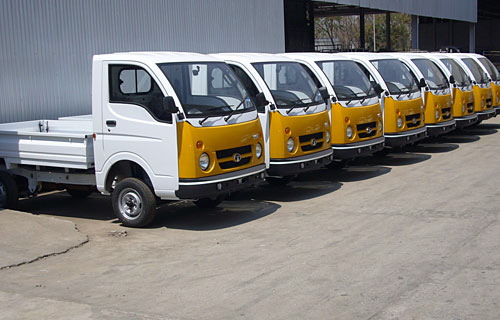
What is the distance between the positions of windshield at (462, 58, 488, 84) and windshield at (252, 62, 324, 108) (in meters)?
7.84

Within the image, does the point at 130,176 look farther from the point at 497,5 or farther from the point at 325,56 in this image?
the point at 497,5

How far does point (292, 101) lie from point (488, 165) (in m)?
4.58

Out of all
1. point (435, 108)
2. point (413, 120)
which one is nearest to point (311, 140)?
point (413, 120)

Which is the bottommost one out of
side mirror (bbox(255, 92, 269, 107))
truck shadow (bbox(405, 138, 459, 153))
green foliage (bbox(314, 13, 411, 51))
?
truck shadow (bbox(405, 138, 459, 153))

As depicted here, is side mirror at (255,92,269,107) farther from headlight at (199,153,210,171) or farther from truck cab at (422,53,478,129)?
truck cab at (422,53,478,129)

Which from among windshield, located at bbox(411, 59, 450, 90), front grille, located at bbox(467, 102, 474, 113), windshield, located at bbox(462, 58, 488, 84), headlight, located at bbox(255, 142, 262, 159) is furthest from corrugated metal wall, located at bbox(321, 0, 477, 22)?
headlight, located at bbox(255, 142, 262, 159)

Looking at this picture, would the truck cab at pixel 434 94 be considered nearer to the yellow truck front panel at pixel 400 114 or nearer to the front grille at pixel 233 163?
the yellow truck front panel at pixel 400 114

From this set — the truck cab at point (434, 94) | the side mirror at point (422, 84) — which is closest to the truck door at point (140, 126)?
the side mirror at point (422, 84)

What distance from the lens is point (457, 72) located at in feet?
56.4

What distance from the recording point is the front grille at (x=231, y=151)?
9.11 metres

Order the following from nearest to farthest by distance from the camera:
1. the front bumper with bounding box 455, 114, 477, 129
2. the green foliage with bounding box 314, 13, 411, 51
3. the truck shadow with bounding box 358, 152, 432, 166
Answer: the truck shadow with bounding box 358, 152, 432, 166 < the front bumper with bounding box 455, 114, 477, 129 < the green foliage with bounding box 314, 13, 411, 51

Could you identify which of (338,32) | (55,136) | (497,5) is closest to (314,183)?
(55,136)

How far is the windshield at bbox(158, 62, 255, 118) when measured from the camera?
30.0 feet

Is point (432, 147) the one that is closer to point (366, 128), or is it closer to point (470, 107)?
point (470, 107)
